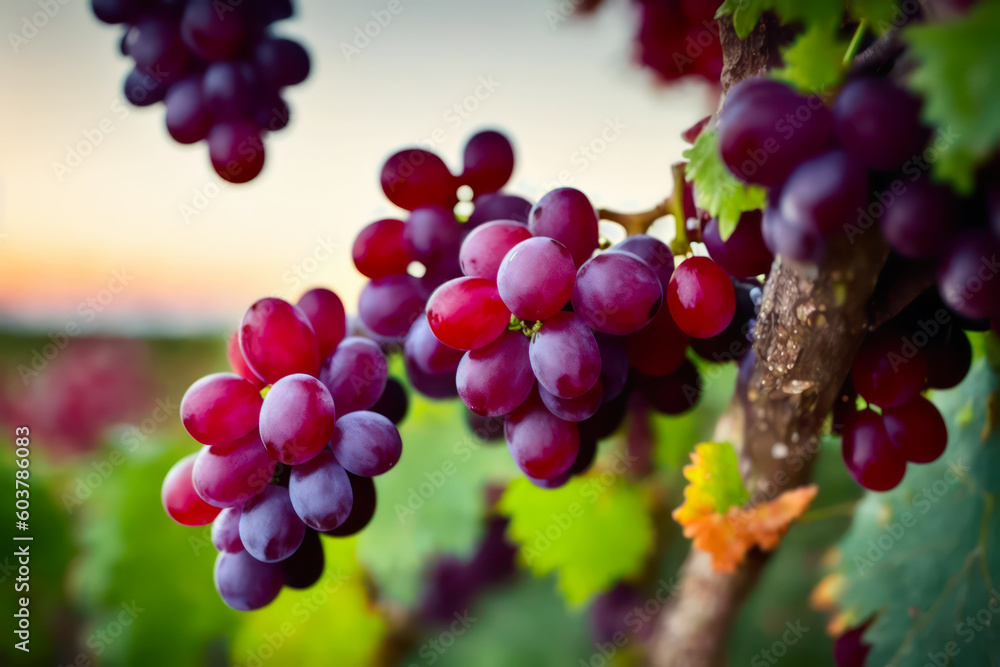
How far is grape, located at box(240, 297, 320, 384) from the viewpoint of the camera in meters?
0.41

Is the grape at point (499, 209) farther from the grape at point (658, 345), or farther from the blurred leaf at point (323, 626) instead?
the blurred leaf at point (323, 626)

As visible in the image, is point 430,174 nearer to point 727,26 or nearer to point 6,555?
point 727,26

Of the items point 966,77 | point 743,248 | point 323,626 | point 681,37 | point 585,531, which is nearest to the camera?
point 966,77

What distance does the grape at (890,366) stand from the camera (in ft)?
1.22

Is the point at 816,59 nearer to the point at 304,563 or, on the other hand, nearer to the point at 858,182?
the point at 858,182

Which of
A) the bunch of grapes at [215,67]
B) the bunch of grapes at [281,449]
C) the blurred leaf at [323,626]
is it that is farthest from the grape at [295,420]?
the blurred leaf at [323,626]

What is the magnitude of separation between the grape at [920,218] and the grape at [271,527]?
14.7 inches

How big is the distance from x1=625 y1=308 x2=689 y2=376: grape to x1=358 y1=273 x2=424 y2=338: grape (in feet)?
0.53

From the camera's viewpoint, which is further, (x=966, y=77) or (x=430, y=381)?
(x=430, y=381)

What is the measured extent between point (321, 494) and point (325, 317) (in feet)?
0.44

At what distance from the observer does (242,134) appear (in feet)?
1.63

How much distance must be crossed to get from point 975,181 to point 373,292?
1.19 ft

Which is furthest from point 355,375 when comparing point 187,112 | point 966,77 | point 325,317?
point 966,77

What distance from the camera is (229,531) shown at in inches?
16.9
